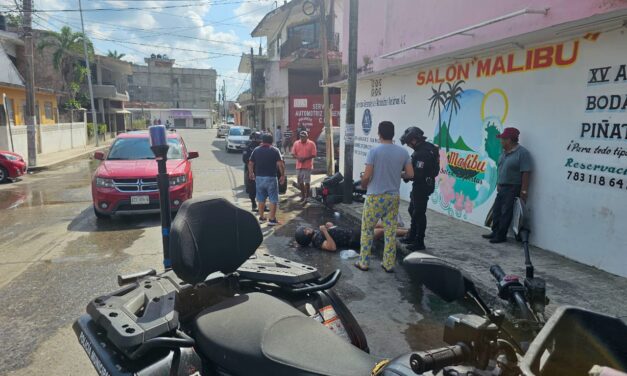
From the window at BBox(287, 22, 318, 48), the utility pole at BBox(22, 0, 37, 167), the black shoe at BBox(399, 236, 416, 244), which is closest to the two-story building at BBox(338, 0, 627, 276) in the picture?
the black shoe at BBox(399, 236, 416, 244)

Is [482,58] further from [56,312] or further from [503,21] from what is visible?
A: [56,312]

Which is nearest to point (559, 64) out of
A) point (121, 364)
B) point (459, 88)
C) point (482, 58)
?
point (482, 58)

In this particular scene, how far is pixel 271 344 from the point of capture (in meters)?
1.86

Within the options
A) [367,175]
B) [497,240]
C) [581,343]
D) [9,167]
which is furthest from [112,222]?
[581,343]

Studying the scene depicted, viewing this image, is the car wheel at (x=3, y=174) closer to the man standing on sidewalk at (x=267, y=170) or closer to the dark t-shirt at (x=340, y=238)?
the man standing on sidewalk at (x=267, y=170)

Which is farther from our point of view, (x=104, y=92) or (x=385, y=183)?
(x=104, y=92)

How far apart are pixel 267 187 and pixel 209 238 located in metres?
5.37

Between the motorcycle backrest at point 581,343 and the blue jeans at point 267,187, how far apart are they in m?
6.87

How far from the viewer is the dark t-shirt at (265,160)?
784 cm

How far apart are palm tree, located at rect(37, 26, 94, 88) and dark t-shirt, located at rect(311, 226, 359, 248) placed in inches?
1337

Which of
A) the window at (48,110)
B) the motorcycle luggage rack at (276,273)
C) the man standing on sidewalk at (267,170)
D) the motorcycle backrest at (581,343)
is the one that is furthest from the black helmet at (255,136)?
the window at (48,110)

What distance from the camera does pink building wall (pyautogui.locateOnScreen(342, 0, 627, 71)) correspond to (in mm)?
5395

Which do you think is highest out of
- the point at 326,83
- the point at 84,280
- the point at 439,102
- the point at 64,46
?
the point at 64,46

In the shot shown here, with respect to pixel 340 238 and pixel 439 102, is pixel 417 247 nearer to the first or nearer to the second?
pixel 340 238
